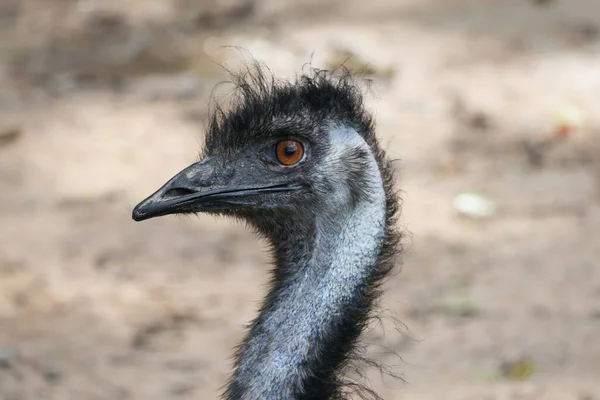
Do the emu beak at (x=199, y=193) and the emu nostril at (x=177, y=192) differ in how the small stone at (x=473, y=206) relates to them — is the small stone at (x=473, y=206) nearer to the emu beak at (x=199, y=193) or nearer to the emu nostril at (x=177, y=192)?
the emu beak at (x=199, y=193)

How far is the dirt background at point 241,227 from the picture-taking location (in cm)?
521

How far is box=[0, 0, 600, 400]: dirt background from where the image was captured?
5215 millimetres

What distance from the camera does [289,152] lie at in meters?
3.39

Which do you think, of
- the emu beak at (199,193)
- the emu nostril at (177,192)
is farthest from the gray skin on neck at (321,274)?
the emu nostril at (177,192)

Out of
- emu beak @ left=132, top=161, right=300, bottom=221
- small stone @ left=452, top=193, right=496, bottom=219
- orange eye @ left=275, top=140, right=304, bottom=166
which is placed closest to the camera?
emu beak @ left=132, top=161, right=300, bottom=221

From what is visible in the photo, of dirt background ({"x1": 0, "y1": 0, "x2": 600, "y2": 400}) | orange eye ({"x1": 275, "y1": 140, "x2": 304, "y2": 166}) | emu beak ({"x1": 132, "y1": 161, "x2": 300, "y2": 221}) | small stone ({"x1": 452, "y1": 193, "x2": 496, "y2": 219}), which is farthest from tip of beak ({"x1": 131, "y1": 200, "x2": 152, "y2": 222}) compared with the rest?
small stone ({"x1": 452, "y1": 193, "x2": 496, "y2": 219})

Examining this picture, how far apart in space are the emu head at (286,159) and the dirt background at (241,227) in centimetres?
57

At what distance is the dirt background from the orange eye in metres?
0.65

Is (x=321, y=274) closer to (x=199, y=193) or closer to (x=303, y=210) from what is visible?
(x=303, y=210)

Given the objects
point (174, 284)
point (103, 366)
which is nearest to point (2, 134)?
point (174, 284)

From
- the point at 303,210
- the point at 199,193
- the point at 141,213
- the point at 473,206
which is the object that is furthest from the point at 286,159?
the point at 473,206

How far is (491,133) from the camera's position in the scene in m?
7.68

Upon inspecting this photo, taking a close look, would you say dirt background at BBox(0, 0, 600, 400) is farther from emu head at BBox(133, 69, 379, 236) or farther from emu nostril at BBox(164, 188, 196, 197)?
emu nostril at BBox(164, 188, 196, 197)

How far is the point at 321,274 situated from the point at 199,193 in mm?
416
